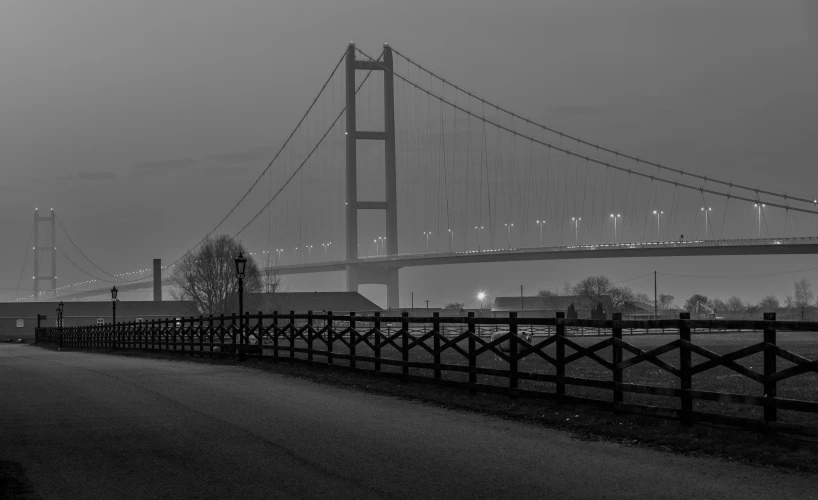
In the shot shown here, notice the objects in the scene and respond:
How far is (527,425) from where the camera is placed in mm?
10969

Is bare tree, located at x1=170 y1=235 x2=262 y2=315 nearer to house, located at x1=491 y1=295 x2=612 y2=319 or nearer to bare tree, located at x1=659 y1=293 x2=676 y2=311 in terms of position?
house, located at x1=491 y1=295 x2=612 y2=319

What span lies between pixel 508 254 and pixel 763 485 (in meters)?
87.7

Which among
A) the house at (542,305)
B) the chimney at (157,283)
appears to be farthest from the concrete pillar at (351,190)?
the chimney at (157,283)

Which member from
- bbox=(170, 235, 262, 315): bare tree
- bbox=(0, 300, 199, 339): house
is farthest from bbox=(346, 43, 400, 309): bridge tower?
bbox=(0, 300, 199, 339): house

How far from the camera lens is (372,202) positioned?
10375 cm

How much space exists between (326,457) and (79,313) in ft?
342

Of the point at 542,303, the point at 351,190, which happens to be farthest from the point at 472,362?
the point at 542,303

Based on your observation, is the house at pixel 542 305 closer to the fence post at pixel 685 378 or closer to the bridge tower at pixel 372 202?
the bridge tower at pixel 372 202

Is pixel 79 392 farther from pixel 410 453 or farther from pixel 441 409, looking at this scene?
pixel 410 453

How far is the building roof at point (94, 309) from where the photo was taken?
106312 millimetres

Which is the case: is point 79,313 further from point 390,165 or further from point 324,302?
point 390,165

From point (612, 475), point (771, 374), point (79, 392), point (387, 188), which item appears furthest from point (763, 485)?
point (387, 188)

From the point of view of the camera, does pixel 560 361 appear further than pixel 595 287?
No

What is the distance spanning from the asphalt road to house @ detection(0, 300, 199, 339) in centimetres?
9240
